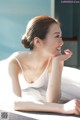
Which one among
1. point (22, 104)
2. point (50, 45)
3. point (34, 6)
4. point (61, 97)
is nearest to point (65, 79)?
point (61, 97)

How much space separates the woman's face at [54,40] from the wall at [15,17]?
7.28ft

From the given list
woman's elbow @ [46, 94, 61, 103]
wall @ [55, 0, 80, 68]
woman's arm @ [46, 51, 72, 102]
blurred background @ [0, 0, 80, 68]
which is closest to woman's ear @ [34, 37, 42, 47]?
woman's arm @ [46, 51, 72, 102]

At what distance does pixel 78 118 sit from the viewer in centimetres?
118

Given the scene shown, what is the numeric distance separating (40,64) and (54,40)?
181mm

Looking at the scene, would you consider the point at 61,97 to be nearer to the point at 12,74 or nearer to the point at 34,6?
the point at 12,74

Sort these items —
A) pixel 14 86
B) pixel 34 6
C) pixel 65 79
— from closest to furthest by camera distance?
1. pixel 14 86
2. pixel 65 79
3. pixel 34 6

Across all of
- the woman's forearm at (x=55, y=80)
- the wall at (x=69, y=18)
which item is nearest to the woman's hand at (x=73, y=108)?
the woman's forearm at (x=55, y=80)

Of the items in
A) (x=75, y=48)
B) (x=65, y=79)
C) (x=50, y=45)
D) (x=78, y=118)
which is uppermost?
(x=50, y=45)

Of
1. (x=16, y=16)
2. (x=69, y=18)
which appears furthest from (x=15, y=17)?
(x=69, y=18)

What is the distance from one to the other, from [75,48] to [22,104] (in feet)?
9.34

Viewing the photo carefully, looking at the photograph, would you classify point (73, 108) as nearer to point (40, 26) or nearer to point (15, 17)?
point (40, 26)

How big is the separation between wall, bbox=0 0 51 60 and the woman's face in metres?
2.22

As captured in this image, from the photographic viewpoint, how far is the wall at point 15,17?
3799mm

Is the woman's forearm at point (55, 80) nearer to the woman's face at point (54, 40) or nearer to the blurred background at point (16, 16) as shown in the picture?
the woman's face at point (54, 40)
